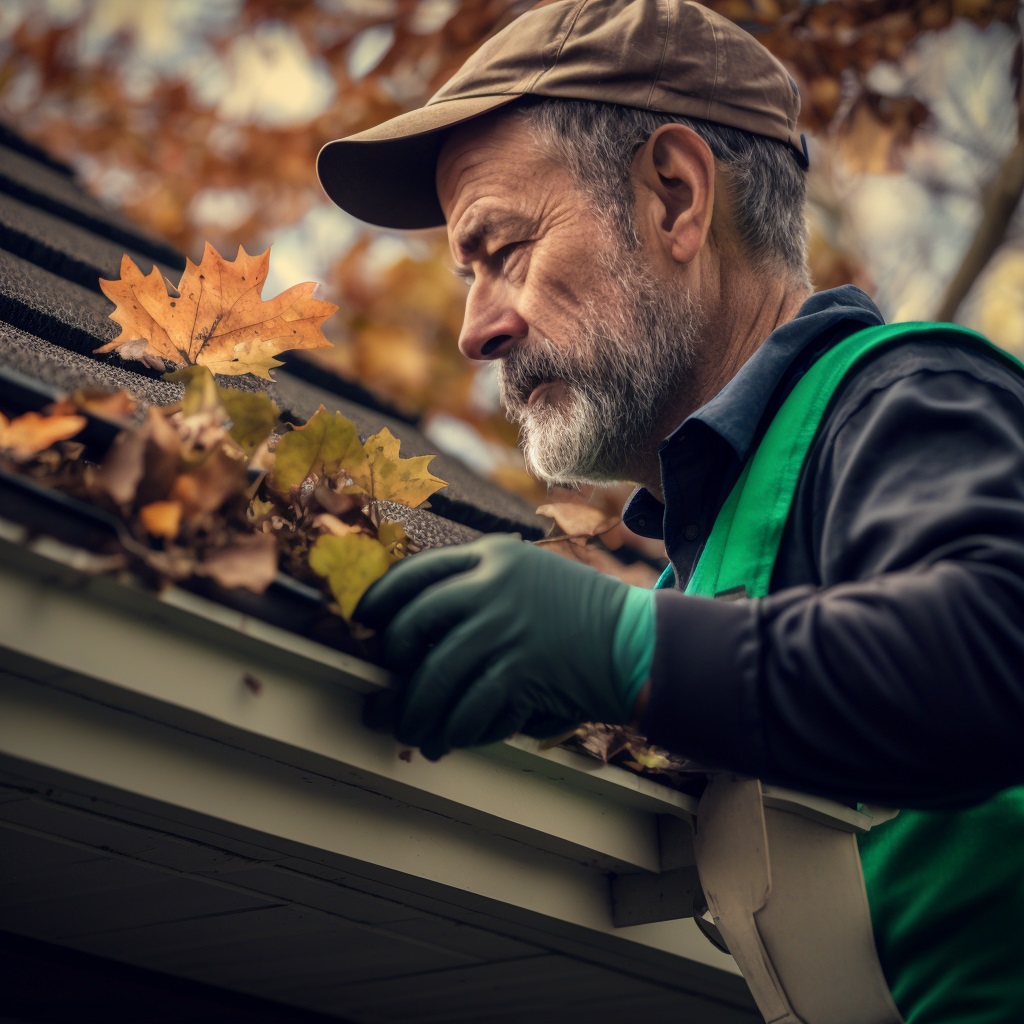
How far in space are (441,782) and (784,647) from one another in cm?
51

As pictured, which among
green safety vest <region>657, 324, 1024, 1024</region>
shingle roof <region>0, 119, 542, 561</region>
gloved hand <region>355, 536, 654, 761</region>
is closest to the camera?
gloved hand <region>355, 536, 654, 761</region>

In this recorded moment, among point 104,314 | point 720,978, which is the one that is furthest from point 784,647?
point 104,314

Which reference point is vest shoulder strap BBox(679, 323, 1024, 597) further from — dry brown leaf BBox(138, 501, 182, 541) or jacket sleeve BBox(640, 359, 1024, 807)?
dry brown leaf BBox(138, 501, 182, 541)

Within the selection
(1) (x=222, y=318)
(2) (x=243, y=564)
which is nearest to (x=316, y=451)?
(2) (x=243, y=564)

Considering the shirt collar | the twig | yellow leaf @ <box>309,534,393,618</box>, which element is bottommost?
yellow leaf @ <box>309,534,393,618</box>

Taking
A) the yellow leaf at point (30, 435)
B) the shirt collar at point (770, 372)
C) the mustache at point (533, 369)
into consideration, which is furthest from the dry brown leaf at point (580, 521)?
the yellow leaf at point (30, 435)

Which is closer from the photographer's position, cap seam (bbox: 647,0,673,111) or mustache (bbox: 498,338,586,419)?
mustache (bbox: 498,338,586,419)

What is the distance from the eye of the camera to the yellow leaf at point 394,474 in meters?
1.65

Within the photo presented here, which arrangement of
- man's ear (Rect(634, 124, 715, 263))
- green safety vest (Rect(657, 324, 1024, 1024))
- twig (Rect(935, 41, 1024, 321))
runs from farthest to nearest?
twig (Rect(935, 41, 1024, 321)) → man's ear (Rect(634, 124, 715, 263)) → green safety vest (Rect(657, 324, 1024, 1024))

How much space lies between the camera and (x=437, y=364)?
7898 millimetres

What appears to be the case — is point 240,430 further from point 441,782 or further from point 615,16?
point 615,16

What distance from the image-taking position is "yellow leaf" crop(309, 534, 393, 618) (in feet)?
4.40

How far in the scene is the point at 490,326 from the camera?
224cm

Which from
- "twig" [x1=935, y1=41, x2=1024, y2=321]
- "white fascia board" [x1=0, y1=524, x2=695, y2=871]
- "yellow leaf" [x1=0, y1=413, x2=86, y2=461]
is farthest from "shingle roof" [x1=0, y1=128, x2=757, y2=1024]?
"twig" [x1=935, y1=41, x2=1024, y2=321]
